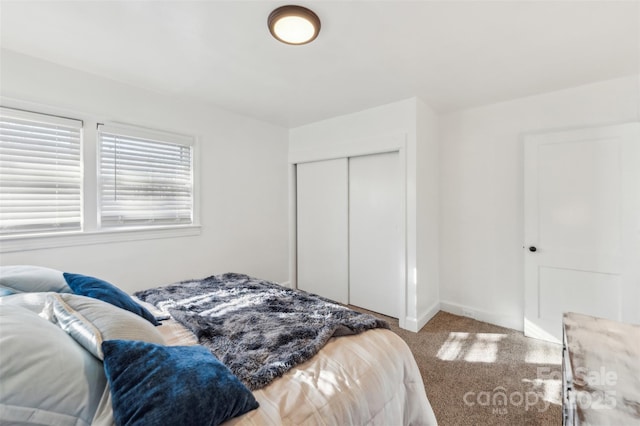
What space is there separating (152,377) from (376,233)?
2768 millimetres

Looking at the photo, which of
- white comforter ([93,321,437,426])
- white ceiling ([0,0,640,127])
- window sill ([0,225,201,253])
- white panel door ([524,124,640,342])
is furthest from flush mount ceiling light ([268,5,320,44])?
white panel door ([524,124,640,342])

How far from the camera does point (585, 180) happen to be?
98.7 inches

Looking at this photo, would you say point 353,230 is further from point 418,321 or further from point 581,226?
point 581,226

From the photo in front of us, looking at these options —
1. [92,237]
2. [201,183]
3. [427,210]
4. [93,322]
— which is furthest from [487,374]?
[92,237]

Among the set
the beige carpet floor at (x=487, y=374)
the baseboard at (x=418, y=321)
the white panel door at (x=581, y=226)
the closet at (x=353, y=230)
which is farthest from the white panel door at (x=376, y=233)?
the white panel door at (x=581, y=226)

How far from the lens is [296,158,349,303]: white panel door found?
3588 millimetres

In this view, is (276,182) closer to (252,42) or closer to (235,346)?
(252,42)

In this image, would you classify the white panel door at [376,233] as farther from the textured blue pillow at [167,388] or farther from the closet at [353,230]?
the textured blue pillow at [167,388]

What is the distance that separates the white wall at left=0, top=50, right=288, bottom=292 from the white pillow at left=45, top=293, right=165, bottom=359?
1.62m

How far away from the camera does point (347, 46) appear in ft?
6.40

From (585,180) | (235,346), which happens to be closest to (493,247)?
(585,180)

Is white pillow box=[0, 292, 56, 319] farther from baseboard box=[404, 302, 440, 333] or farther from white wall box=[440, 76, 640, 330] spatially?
white wall box=[440, 76, 640, 330]

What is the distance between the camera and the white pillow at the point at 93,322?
89cm

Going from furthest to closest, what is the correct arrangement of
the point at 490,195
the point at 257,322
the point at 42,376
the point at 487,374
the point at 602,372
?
the point at 490,195 → the point at 487,374 → the point at 257,322 → the point at 602,372 → the point at 42,376
